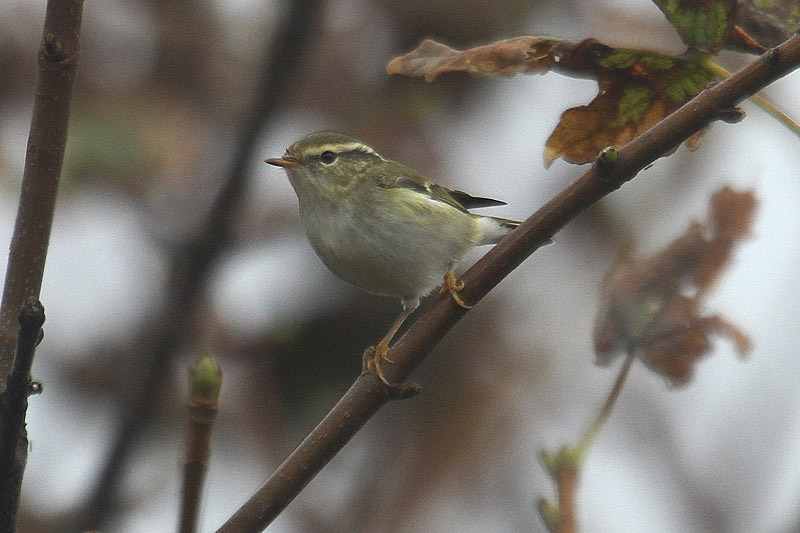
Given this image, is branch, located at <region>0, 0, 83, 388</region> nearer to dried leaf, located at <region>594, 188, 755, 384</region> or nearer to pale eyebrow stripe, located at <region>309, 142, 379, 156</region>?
dried leaf, located at <region>594, 188, 755, 384</region>

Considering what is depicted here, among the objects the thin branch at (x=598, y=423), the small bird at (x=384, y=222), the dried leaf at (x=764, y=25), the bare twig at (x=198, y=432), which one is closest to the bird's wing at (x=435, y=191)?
the small bird at (x=384, y=222)

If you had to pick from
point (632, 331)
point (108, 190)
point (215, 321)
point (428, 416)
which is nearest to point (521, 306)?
point (428, 416)

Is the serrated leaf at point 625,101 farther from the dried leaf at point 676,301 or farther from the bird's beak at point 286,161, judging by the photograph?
Result: the bird's beak at point 286,161

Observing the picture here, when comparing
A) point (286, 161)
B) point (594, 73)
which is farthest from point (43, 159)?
point (286, 161)

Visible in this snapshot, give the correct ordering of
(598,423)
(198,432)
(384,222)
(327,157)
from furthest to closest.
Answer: (327,157) → (384,222) → (598,423) → (198,432)

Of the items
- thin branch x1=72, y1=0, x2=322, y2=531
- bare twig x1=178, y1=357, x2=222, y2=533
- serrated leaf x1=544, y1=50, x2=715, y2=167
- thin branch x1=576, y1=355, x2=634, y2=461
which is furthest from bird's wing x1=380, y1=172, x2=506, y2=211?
bare twig x1=178, y1=357, x2=222, y2=533

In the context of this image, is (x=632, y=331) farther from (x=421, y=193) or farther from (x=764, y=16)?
(x=421, y=193)

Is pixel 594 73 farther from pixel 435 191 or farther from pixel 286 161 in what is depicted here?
pixel 286 161
